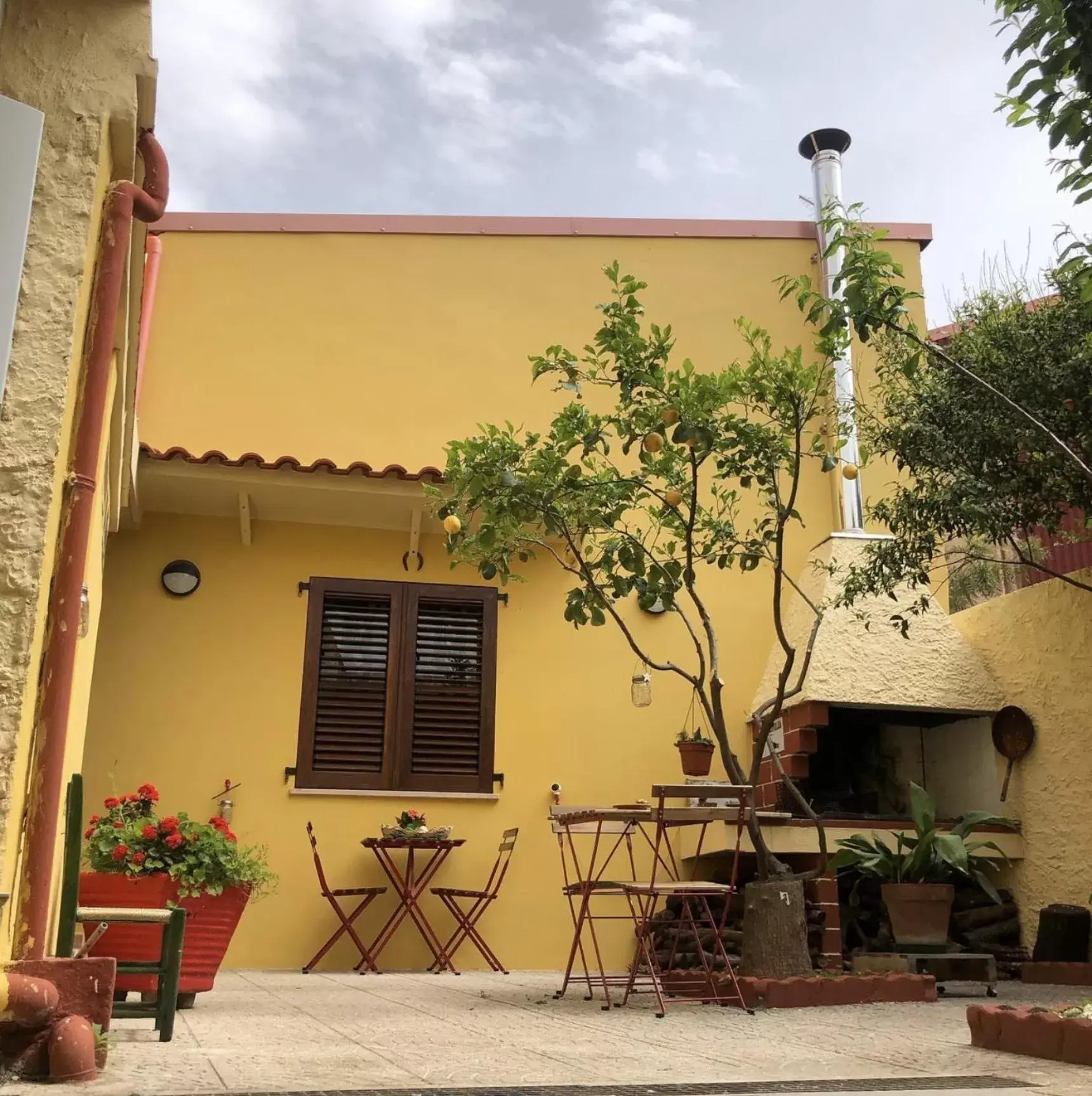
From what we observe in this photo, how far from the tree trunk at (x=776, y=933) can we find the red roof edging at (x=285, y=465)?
10.1 ft

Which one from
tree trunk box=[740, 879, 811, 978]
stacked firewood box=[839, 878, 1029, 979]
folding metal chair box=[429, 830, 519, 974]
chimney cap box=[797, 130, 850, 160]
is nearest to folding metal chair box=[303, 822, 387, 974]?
folding metal chair box=[429, 830, 519, 974]

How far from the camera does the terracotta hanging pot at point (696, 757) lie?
6871 millimetres

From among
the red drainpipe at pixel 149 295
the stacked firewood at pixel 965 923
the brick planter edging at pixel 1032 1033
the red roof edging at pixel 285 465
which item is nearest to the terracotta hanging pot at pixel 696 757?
the stacked firewood at pixel 965 923

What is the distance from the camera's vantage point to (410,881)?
6609mm

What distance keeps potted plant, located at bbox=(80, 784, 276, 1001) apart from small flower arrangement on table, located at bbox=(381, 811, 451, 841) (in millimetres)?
2030

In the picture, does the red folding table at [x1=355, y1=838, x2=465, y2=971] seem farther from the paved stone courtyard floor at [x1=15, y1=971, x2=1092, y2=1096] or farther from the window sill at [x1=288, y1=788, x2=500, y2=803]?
the paved stone courtyard floor at [x1=15, y1=971, x2=1092, y2=1096]

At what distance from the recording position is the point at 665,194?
962 centimetres

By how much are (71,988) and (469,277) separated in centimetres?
669

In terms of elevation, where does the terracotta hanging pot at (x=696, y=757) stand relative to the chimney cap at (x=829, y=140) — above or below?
below

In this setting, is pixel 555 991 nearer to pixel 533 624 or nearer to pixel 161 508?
pixel 533 624

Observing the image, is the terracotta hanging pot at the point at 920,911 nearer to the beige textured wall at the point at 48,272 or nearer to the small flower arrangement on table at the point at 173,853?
the small flower arrangement on table at the point at 173,853

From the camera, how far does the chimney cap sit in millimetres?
8992

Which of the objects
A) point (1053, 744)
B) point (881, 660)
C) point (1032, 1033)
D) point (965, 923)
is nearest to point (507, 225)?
point (881, 660)

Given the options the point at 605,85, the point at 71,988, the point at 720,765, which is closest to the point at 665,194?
the point at 605,85
